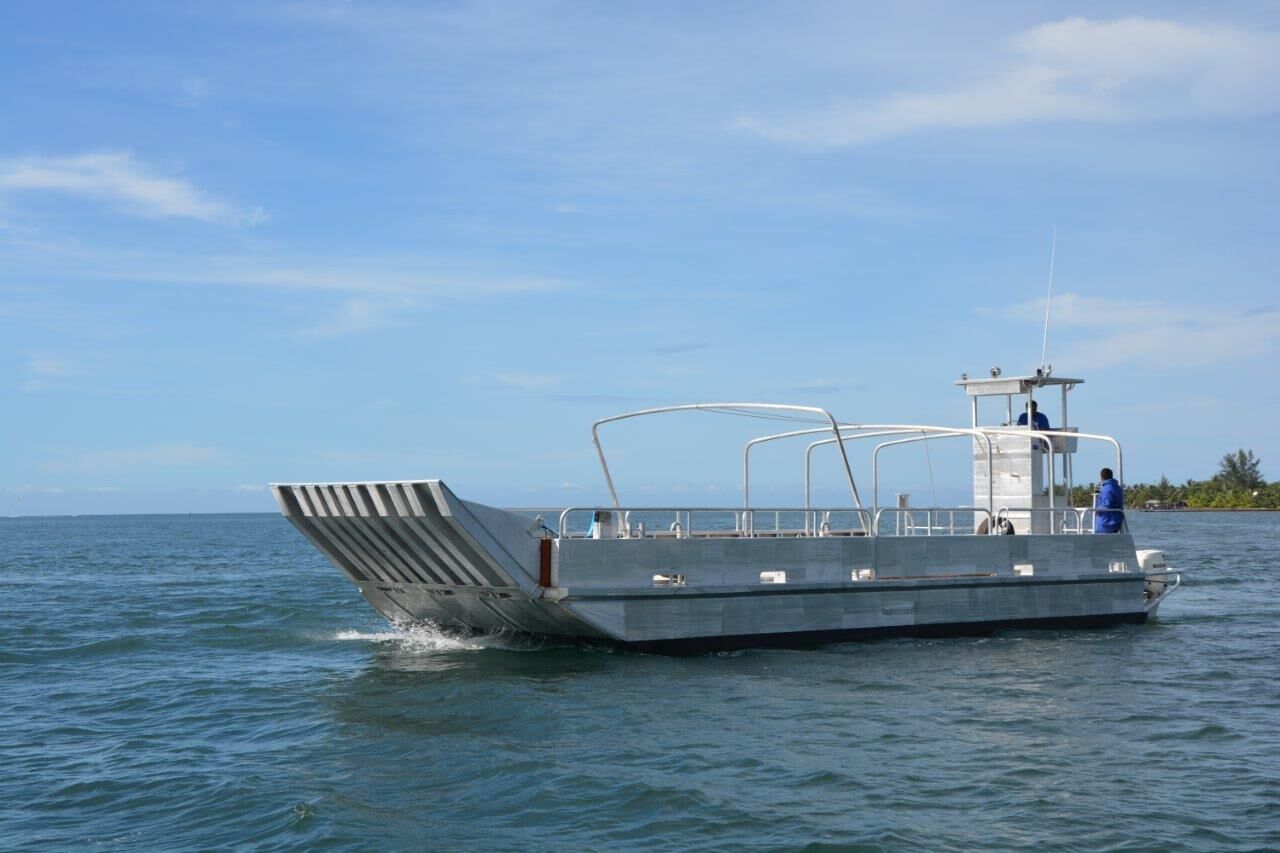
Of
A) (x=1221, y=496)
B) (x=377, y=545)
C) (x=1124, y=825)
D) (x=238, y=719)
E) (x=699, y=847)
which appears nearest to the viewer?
(x=699, y=847)

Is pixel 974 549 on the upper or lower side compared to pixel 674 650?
upper

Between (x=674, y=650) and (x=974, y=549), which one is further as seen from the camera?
(x=974, y=549)

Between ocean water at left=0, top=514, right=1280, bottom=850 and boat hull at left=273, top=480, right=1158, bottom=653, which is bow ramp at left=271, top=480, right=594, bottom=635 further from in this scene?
ocean water at left=0, top=514, right=1280, bottom=850

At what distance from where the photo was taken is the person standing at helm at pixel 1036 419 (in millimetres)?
22719

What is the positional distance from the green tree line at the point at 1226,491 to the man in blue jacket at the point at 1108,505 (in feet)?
386

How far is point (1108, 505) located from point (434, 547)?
12.5 meters

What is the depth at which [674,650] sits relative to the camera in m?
17.0

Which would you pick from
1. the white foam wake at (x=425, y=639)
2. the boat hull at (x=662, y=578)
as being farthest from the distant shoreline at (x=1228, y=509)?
the white foam wake at (x=425, y=639)

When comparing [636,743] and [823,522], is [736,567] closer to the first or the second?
[823,522]

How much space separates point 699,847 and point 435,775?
121 inches

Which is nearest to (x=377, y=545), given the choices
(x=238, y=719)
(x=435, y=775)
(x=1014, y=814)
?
(x=238, y=719)

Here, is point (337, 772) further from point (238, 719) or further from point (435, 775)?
point (238, 719)

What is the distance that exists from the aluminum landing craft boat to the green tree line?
118266 mm

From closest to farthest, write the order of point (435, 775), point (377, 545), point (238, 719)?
point (435, 775), point (238, 719), point (377, 545)
